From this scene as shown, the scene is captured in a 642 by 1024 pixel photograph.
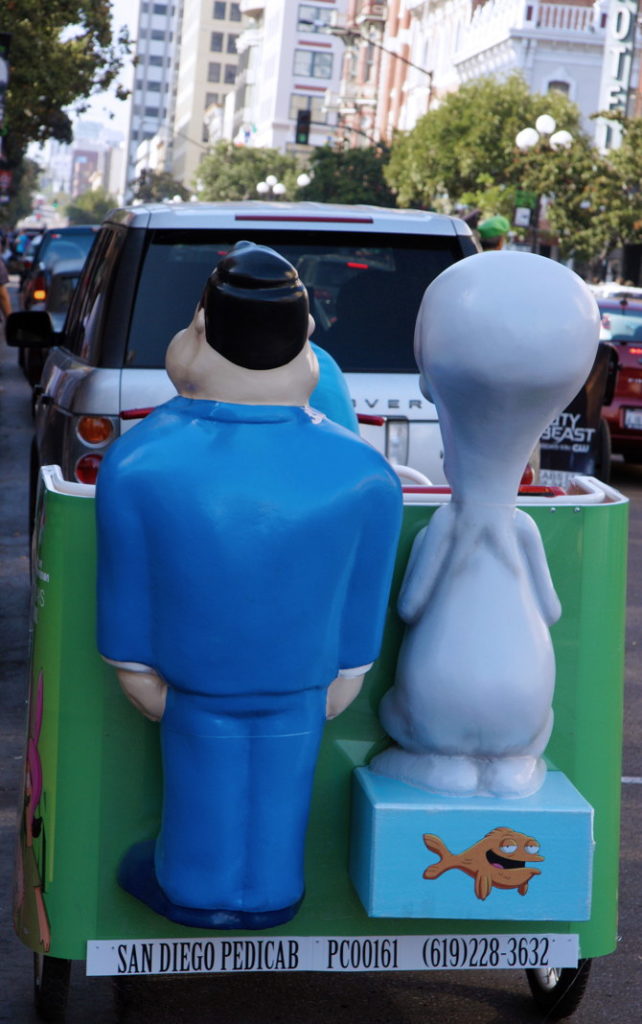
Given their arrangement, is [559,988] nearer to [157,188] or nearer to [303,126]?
[303,126]

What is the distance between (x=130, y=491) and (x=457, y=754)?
906mm

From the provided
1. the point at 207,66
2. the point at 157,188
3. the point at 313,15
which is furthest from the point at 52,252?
the point at 207,66

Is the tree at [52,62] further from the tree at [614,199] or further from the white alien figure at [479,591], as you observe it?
the white alien figure at [479,591]

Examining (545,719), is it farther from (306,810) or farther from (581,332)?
(581,332)

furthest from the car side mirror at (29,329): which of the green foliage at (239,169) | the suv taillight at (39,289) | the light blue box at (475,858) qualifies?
the green foliage at (239,169)

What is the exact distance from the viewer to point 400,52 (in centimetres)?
8900

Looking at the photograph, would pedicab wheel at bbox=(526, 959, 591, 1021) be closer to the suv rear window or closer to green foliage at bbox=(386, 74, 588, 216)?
the suv rear window

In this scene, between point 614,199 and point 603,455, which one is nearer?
point 603,455

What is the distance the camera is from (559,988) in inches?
145

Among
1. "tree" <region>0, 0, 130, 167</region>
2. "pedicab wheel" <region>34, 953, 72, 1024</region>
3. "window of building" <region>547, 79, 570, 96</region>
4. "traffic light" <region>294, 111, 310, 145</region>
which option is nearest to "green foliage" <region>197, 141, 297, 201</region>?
"window of building" <region>547, 79, 570, 96</region>

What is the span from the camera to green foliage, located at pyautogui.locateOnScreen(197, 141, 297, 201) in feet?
313

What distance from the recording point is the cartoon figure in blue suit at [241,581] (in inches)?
113

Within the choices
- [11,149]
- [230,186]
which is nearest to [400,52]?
[230,186]

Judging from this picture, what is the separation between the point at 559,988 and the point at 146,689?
54.1 inches
